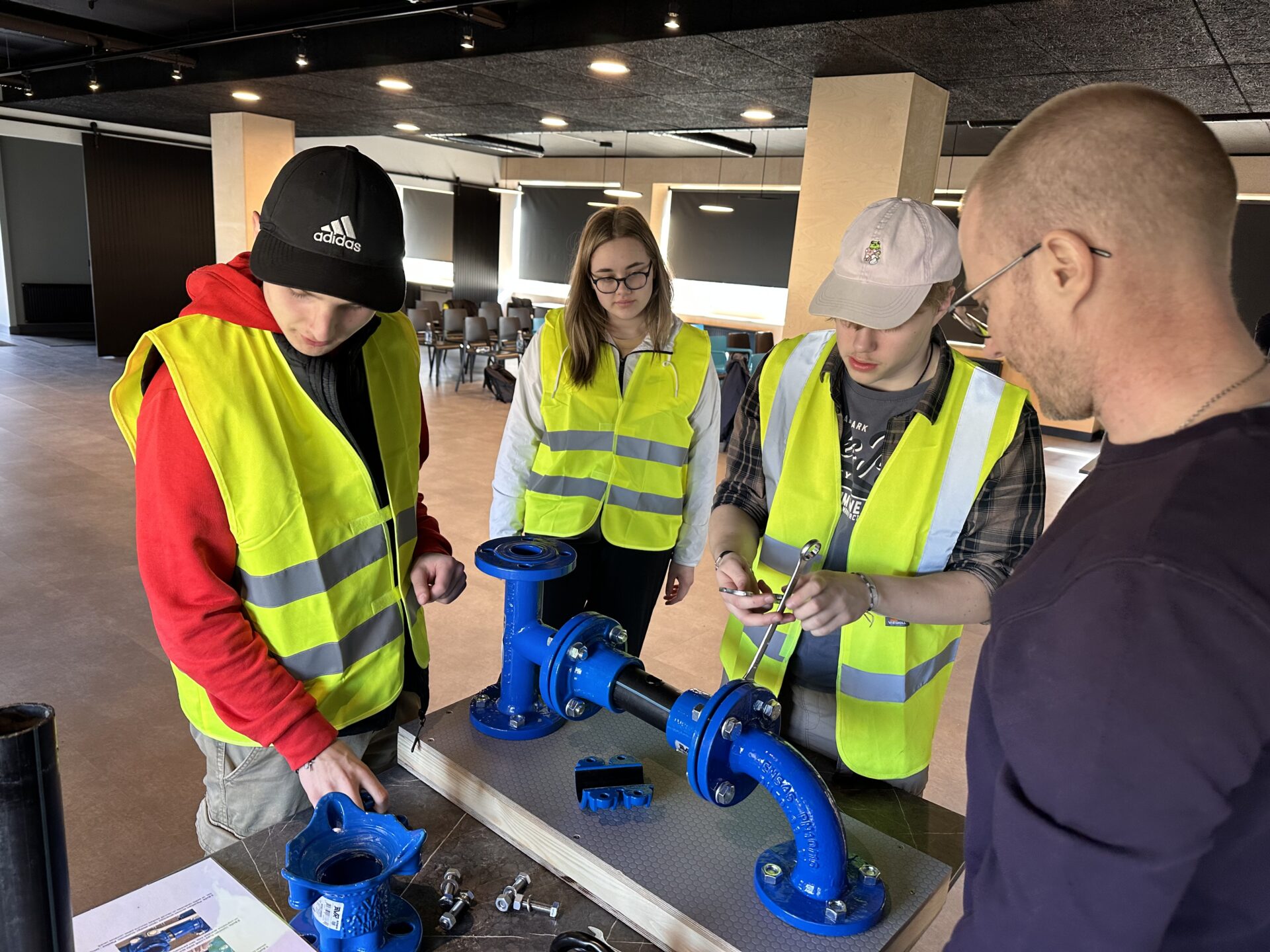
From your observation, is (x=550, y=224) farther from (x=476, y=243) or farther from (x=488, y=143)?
(x=488, y=143)

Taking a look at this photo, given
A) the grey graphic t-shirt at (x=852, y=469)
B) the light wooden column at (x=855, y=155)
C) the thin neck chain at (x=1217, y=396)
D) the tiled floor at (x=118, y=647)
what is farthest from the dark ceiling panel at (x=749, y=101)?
the thin neck chain at (x=1217, y=396)

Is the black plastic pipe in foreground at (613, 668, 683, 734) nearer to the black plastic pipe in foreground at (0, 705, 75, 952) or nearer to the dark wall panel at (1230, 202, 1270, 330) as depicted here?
the black plastic pipe in foreground at (0, 705, 75, 952)

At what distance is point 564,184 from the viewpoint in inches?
510

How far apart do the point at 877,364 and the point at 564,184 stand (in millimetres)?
12505

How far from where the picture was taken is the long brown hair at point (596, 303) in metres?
1.95

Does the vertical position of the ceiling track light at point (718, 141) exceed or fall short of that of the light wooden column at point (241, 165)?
it exceeds it

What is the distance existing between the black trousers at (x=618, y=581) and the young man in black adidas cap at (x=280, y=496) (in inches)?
31.1

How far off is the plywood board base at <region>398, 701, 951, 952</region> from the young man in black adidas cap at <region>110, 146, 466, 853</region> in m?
0.14

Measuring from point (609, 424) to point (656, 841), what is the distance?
1154 millimetres

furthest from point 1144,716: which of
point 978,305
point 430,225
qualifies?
point 430,225

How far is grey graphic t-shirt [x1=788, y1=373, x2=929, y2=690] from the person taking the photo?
1.33 meters

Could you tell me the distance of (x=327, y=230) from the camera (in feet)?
3.39

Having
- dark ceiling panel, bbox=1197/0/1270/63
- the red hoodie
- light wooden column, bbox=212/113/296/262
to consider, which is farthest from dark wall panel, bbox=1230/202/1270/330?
the red hoodie

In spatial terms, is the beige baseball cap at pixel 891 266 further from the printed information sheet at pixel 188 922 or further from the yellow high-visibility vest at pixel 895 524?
the printed information sheet at pixel 188 922
